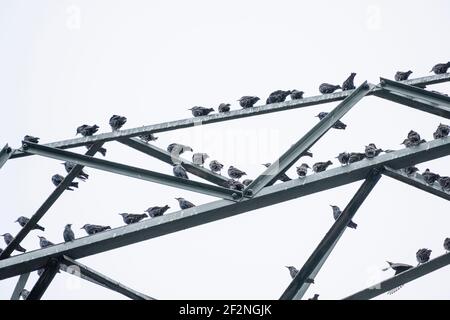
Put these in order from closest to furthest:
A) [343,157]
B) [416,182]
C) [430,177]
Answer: [416,182] → [430,177] → [343,157]

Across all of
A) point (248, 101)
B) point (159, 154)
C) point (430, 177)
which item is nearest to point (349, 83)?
point (248, 101)

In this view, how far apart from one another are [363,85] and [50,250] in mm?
3711

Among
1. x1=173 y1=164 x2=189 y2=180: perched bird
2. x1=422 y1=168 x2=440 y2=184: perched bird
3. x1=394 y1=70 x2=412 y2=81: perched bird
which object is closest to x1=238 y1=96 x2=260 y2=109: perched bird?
x1=394 y1=70 x2=412 y2=81: perched bird

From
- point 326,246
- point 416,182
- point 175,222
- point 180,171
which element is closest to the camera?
point 175,222

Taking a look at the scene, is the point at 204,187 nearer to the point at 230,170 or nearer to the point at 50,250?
the point at 50,250

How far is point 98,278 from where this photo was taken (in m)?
7.15

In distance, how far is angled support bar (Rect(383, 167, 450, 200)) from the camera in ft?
24.3

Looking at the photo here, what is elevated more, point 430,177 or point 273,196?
point 430,177

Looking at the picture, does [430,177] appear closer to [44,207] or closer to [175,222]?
[175,222]

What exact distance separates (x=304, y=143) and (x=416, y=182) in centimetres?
114
